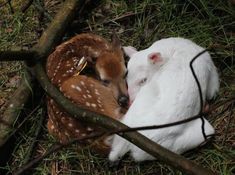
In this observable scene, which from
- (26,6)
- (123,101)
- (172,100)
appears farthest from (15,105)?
(172,100)

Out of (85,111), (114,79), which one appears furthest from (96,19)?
(85,111)

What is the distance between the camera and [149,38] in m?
4.29

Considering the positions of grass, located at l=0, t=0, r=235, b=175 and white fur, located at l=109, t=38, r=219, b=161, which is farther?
grass, located at l=0, t=0, r=235, b=175

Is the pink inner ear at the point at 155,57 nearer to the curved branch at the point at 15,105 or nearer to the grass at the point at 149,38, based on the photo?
the grass at the point at 149,38

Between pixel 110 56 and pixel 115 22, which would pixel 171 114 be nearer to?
pixel 110 56

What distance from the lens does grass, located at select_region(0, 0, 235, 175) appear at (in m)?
3.50

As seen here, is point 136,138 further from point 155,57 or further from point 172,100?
point 155,57

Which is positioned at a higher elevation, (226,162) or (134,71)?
(134,71)

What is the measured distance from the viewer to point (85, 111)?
3113mm

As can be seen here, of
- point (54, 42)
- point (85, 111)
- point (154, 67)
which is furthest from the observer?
point (54, 42)

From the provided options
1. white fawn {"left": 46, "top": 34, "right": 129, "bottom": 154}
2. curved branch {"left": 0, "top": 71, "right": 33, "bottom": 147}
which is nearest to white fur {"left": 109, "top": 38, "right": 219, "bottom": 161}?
white fawn {"left": 46, "top": 34, "right": 129, "bottom": 154}

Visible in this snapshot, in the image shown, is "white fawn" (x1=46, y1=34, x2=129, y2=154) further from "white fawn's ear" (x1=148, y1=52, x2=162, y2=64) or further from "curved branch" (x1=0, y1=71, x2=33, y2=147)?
"white fawn's ear" (x1=148, y1=52, x2=162, y2=64)

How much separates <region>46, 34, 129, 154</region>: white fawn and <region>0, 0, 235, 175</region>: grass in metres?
0.18

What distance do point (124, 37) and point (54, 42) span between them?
56 centimetres
